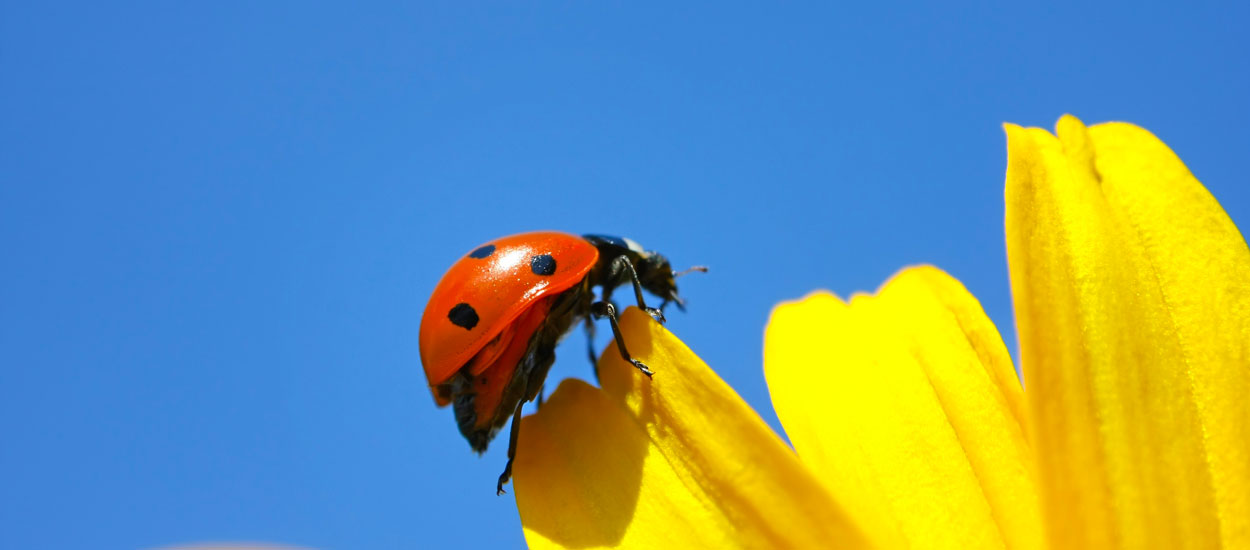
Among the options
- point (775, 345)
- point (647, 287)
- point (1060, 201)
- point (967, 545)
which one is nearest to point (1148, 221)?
point (1060, 201)

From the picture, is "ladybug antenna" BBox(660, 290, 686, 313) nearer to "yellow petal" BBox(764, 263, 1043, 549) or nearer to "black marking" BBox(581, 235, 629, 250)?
"black marking" BBox(581, 235, 629, 250)

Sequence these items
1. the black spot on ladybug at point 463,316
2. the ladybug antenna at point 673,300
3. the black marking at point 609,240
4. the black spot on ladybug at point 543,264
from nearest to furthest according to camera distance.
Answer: the black spot on ladybug at point 463,316 → the black spot on ladybug at point 543,264 → the black marking at point 609,240 → the ladybug antenna at point 673,300

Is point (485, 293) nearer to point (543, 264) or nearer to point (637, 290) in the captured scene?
point (543, 264)

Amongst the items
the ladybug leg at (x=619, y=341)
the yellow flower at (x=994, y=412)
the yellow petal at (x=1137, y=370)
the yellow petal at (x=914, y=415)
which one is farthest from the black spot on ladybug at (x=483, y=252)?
the yellow petal at (x=1137, y=370)

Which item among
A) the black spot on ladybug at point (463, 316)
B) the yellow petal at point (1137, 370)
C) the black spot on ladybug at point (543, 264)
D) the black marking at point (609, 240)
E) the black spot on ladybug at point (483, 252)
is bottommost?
the yellow petal at point (1137, 370)

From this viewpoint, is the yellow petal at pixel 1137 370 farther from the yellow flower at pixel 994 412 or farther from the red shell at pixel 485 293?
the red shell at pixel 485 293

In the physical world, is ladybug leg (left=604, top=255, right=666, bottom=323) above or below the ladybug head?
below

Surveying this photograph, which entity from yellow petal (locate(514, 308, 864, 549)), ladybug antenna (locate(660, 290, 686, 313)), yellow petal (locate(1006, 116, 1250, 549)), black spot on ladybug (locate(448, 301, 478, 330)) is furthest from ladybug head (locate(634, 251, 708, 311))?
yellow petal (locate(1006, 116, 1250, 549))

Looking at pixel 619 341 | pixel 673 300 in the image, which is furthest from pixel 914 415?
pixel 673 300
